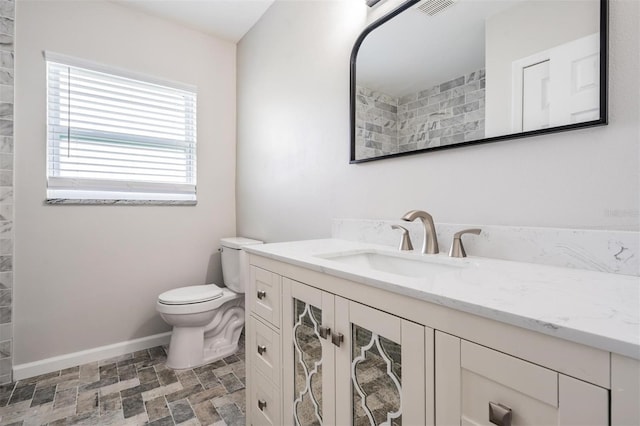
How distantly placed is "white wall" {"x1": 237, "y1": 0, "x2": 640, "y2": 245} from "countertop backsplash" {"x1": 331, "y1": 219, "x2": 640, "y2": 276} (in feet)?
0.10

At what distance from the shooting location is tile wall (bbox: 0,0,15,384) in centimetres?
181

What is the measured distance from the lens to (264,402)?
126 cm

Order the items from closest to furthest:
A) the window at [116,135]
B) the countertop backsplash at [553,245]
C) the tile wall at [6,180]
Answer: the countertop backsplash at [553,245]
the tile wall at [6,180]
the window at [116,135]

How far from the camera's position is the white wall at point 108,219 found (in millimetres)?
1923

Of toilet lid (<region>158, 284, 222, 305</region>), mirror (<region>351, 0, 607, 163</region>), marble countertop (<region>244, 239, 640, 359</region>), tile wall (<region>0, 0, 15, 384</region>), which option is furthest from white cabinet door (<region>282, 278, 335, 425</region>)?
tile wall (<region>0, 0, 15, 384</region>)

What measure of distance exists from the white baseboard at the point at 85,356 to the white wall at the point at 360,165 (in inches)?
41.3

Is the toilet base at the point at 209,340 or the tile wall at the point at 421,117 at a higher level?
the tile wall at the point at 421,117

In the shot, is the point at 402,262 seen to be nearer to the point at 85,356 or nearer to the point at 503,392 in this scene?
the point at 503,392

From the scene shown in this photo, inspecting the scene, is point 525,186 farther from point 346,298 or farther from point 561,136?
point 346,298

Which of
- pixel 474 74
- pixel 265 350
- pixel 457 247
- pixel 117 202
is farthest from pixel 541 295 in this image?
pixel 117 202

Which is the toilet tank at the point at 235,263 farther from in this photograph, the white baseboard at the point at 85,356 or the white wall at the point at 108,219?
the white baseboard at the point at 85,356

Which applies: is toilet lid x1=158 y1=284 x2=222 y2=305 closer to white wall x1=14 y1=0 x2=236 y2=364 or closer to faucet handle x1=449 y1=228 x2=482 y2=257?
white wall x1=14 y1=0 x2=236 y2=364

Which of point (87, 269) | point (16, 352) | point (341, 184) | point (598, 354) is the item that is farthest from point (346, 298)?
point (16, 352)

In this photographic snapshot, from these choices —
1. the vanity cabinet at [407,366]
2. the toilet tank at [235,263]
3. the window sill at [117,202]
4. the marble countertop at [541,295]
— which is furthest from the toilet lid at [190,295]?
the marble countertop at [541,295]
